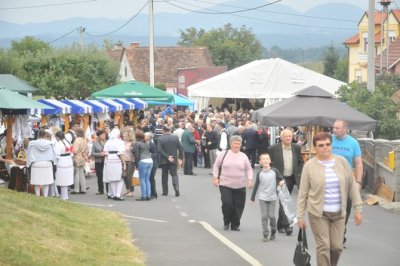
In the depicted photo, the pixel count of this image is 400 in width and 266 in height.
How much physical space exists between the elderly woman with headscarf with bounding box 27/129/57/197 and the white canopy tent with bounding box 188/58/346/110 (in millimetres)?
24140

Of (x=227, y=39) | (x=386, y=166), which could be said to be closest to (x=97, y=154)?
(x=386, y=166)

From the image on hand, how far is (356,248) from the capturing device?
1402cm

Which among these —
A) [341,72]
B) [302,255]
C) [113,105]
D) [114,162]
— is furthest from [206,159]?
[341,72]

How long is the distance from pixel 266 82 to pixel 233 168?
1107 inches

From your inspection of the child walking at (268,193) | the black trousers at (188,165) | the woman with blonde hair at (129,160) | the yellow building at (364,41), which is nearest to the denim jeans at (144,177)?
the woman with blonde hair at (129,160)

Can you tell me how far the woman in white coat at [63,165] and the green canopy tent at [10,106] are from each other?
115 centimetres

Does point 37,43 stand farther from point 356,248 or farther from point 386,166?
point 356,248

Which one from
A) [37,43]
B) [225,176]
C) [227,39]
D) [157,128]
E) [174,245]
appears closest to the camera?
[174,245]

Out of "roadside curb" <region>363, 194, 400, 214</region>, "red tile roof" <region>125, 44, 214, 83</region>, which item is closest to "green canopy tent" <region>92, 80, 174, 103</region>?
"roadside curb" <region>363, 194, 400, 214</region>

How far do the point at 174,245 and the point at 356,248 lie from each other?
2.84m

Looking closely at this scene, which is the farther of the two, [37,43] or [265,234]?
[37,43]

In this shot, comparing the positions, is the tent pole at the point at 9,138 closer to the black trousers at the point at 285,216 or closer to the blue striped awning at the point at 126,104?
the black trousers at the point at 285,216

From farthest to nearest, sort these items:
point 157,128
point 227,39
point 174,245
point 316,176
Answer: point 227,39
point 157,128
point 174,245
point 316,176

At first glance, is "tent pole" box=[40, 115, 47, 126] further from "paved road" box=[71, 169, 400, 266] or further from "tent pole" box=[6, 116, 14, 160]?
"paved road" box=[71, 169, 400, 266]
